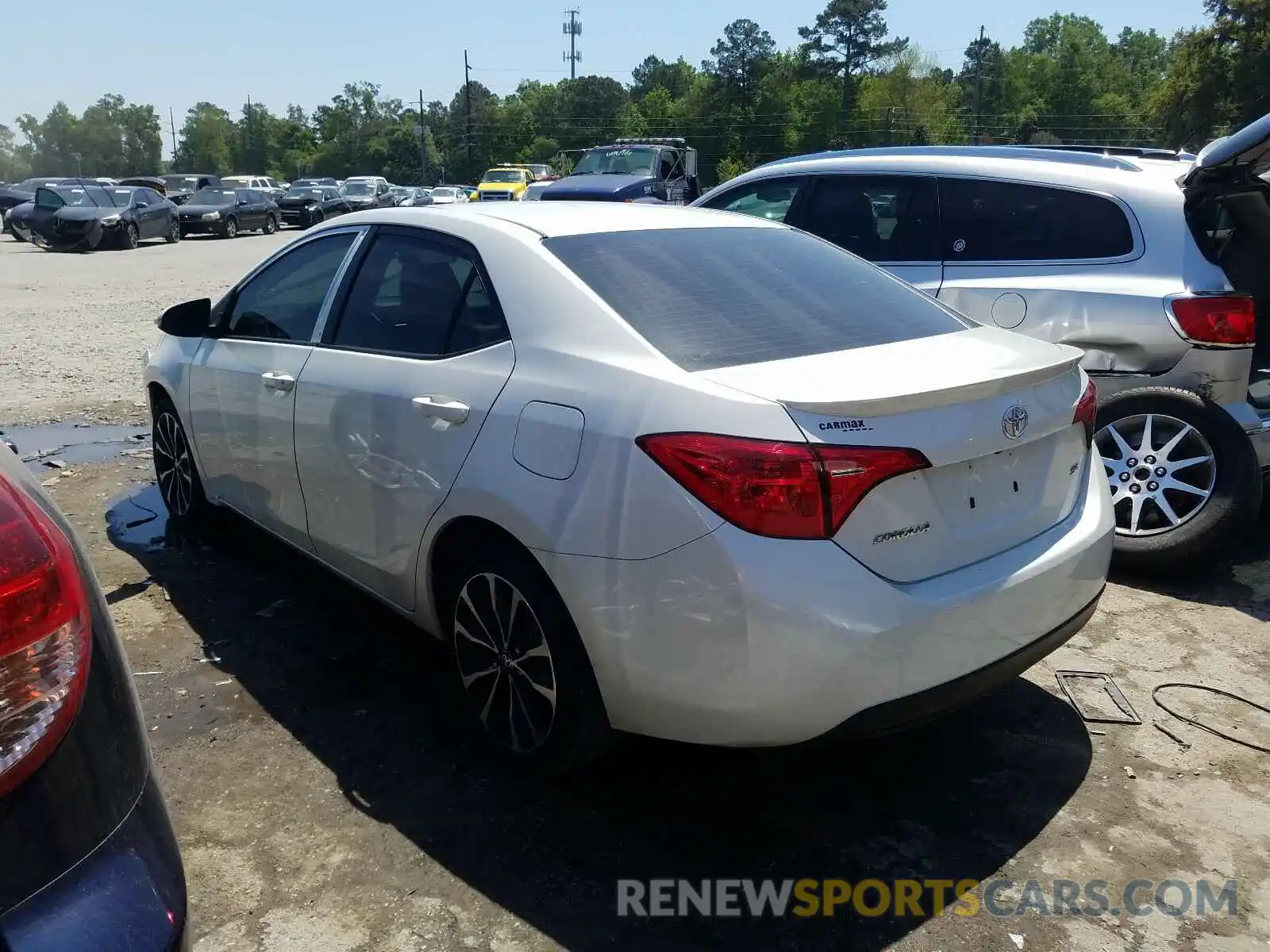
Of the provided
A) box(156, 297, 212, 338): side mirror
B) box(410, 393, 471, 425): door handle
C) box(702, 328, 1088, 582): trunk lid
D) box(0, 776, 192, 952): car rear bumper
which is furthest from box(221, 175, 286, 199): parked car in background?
box(0, 776, 192, 952): car rear bumper

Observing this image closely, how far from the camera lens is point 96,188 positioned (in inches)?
1052

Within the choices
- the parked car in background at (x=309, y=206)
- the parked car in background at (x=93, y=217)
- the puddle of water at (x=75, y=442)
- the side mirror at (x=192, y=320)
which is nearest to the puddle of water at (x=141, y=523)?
the puddle of water at (x=75, y=442)

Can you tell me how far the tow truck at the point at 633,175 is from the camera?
19.4 metres

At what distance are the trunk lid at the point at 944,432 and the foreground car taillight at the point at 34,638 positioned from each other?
5.15ft

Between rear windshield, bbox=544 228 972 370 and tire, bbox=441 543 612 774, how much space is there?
0.77 metres

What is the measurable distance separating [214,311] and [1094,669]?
13.2 feet

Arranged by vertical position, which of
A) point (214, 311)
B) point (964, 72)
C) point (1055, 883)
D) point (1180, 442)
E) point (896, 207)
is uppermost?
point (964, 72)

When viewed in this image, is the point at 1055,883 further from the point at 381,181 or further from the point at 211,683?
the point at 381,181

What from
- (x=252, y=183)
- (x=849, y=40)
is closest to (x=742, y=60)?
(x=849, y=40)

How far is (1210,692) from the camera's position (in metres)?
3.75

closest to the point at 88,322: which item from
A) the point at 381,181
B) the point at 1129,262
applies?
the point at 1129,262

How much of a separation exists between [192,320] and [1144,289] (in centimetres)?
435

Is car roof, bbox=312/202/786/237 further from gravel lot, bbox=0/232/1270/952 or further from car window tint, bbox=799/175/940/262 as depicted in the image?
car window tint, bbox=799/175/940/262

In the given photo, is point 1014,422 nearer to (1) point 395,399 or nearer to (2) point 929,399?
(2) point 929,399
